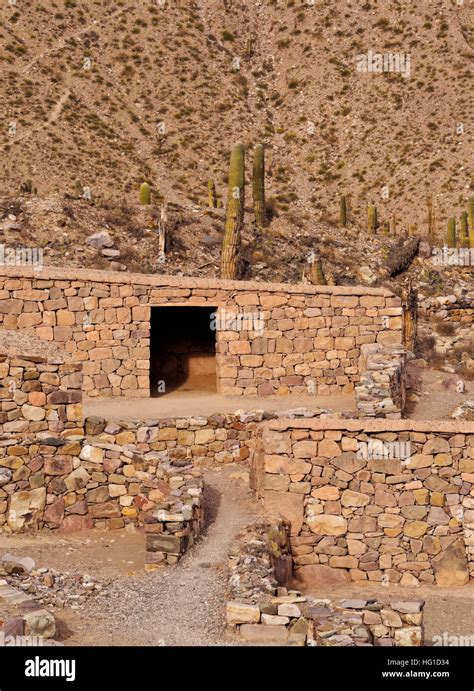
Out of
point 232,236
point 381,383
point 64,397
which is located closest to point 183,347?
point 232,236

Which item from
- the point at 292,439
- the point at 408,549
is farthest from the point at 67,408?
the point at 408,549

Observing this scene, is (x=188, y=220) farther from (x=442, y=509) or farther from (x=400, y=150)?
(x=400, y=150)

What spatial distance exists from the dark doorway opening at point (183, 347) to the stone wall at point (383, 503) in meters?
8.53

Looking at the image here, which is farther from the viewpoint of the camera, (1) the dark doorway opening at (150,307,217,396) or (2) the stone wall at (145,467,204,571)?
(1) the dark doorway opening at (150,307,217,396)

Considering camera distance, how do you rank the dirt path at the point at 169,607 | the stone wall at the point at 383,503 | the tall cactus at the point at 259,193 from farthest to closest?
1. the tall cactus at the point at 259,193
2. the stone wall at the point at 383,503
3. the dirt path at the point at 169,607

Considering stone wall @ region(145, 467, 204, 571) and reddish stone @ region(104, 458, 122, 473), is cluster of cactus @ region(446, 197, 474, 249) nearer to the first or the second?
reddish stone @ region(104, 458, 122, 473)

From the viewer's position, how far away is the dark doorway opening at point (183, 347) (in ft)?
60.7
